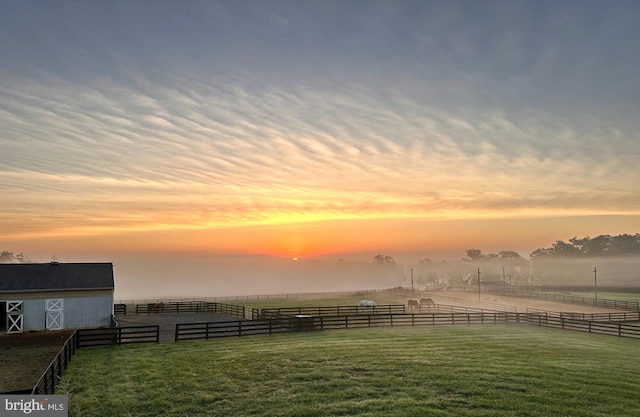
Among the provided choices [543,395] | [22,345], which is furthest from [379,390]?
[22,345]

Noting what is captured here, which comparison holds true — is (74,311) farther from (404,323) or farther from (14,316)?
(404,323)

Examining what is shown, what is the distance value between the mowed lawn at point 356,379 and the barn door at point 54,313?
35.8ft

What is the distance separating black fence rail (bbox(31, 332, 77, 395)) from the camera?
45.9 ft

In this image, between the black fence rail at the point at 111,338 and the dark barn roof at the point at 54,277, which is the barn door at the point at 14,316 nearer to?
the dark barn roof at the point at 54,277

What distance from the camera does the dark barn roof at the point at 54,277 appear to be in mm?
32062

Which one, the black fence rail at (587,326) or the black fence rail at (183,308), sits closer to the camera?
the black fence rail at (587,326)

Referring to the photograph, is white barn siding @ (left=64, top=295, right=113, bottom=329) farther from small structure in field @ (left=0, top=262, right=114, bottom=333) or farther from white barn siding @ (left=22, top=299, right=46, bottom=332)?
white barn siding @ (left=22, top=299, right=46, bottom=332)

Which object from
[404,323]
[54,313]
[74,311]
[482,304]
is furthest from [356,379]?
[482,304]

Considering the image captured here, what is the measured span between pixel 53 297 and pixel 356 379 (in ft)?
82.6

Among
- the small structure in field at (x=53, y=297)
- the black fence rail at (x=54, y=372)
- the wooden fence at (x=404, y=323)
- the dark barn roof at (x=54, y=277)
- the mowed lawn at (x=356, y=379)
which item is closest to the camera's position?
the black fence rail at (x=54, y=372)

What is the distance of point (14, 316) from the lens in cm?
3147

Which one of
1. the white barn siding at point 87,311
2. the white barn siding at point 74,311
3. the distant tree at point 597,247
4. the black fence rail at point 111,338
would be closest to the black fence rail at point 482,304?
the white barn siding at point 87,311

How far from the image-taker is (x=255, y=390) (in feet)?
52.2

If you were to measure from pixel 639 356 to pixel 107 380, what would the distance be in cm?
2451
